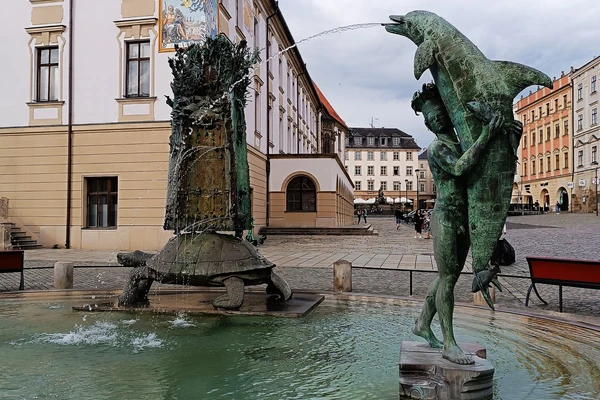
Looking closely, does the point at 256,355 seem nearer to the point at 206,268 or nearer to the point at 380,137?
the point at 206,268

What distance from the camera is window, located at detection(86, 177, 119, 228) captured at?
20.3 metres

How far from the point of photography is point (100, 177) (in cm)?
2042

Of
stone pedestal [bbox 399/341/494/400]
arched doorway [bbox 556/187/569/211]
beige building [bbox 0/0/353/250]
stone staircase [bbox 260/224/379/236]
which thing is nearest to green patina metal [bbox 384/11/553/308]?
stone pedestal [bbox 399/341/494/400]

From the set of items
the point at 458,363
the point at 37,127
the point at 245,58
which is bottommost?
the point at 458,363

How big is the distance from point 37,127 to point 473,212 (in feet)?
69.4

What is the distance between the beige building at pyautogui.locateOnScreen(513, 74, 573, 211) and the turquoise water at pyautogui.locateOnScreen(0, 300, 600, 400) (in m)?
63.9

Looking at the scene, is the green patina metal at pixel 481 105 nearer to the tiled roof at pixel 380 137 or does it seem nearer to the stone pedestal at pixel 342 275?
the stone pedestal at pixel 342 275

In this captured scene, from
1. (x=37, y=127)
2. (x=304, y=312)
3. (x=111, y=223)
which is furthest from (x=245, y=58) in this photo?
(x=37, y=127)

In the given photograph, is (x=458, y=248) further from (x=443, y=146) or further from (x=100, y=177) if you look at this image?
(x=100, y=177)

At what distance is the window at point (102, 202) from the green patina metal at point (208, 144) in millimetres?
14704

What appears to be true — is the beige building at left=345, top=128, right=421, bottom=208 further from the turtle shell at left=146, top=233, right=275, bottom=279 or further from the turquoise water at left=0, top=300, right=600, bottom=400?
the turquoise water at left=0, top=300, right=600, bottom=400

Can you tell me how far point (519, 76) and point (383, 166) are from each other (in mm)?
108345

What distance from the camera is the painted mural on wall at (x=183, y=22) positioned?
19.4 m

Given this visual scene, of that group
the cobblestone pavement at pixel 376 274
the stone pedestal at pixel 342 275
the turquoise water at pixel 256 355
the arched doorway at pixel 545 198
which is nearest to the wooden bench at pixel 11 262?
the cobblestone pavement at pixel 376 274
